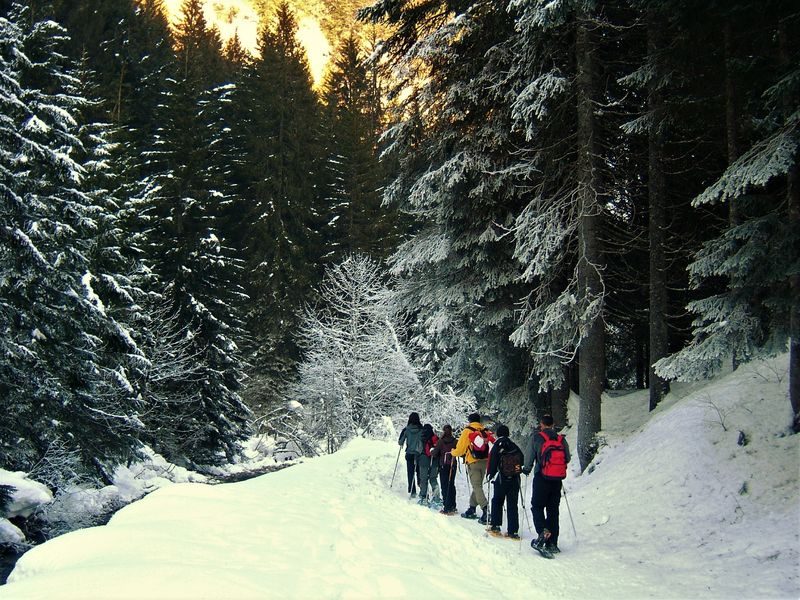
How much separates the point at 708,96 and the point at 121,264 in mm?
17999

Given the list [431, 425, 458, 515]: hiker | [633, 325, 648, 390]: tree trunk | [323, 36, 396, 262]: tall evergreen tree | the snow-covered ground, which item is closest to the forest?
[633, 325, 648, 390]: tree trunk

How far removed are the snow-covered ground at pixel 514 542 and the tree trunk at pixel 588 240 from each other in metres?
0.86

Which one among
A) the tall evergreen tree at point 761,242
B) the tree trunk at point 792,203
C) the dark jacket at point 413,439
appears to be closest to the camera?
the tall evergreen tree at point 761,242

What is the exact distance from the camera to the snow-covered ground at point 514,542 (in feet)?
18.0

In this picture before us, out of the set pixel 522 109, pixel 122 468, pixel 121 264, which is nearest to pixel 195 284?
pixel 121 264

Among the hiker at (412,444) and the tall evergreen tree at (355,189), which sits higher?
the tall evergreen tree at (355,189)

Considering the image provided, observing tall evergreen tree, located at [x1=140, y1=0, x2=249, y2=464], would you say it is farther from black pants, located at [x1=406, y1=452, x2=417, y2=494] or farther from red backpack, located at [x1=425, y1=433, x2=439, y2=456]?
red backpack, located at [x1=425, y1=433, x2=439, y2=456]

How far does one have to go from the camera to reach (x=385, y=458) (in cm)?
1580

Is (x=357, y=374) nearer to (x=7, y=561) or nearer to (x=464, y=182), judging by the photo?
(x=464, y=182)

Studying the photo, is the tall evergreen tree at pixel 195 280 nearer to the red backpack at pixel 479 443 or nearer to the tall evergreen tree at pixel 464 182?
the tall evergreen tree at pixel 464 182

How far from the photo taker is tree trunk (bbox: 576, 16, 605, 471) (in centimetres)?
1233

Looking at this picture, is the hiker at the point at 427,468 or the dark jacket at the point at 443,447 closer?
the dark jacket at the point at 443,447

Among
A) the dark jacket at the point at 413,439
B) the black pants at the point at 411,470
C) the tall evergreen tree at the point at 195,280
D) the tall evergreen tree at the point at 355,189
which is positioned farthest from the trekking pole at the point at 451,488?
the tall evergreen tree at the point at 355,189

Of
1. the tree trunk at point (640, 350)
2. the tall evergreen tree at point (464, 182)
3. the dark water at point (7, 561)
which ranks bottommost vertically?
the dark water at point (7, 561)
